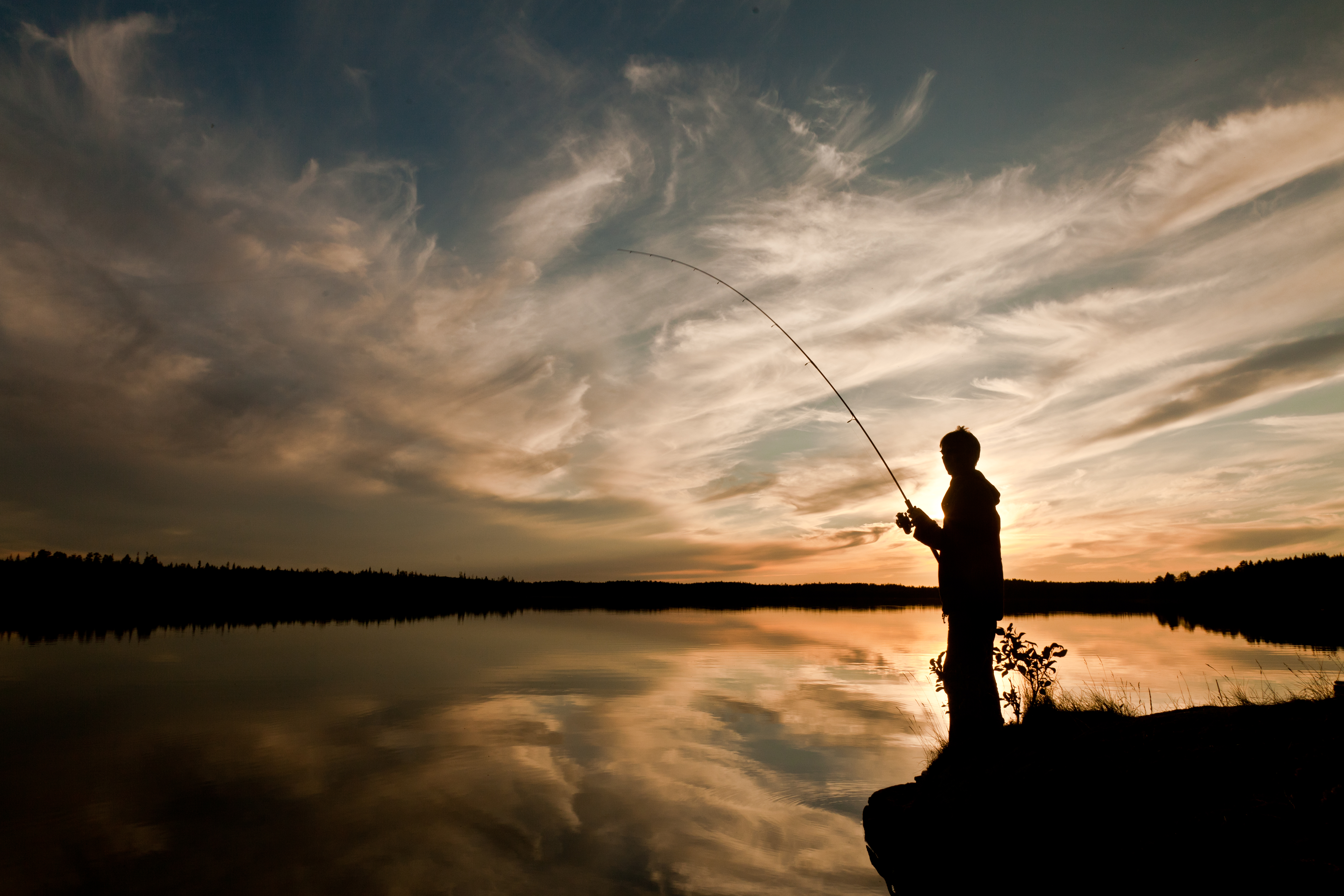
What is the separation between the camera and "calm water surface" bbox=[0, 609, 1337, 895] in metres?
6.38

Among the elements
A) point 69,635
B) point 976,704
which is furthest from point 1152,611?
point 69,635

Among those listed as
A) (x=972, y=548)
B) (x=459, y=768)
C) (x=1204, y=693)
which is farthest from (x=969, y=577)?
(x=1204, y=693)

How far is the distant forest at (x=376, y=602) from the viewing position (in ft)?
A: 124

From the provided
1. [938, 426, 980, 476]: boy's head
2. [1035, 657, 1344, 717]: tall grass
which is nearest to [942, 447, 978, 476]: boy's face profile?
[938, 426, 980, 476]: boy's head

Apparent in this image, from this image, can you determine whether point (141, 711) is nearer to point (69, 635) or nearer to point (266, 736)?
point (266, 736)

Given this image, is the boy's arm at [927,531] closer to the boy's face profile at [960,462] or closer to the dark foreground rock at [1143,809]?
the boy's face profile at [960,462]

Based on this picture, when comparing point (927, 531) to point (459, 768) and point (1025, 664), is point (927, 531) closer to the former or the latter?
point (1025, 664)

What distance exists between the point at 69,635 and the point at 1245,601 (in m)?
86.6

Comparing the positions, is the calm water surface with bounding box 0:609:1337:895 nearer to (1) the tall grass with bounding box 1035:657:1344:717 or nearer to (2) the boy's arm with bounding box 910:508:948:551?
(1) the tall grass with bounding box 1035:657:1344:717

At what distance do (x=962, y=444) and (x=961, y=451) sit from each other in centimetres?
7

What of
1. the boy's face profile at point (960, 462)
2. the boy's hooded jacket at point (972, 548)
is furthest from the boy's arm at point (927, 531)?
the boy's face profile at point (960, 462)

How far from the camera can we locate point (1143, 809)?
4141 mm

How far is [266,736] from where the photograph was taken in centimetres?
1146

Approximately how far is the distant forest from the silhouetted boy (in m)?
17.5
